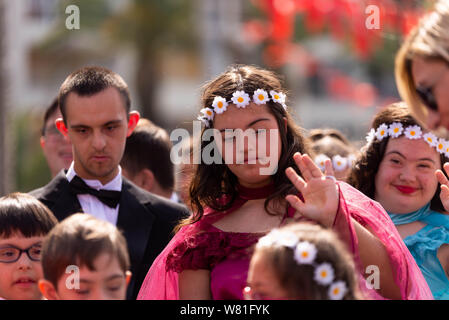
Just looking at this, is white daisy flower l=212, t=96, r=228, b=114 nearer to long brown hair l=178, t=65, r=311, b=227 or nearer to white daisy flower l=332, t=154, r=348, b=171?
long brown hair l=178, t=65, r=311, b=227

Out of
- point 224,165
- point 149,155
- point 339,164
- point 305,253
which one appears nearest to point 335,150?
point 339,164

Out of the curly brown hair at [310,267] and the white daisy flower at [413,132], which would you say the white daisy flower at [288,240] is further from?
the white daisy flower at [413,132]

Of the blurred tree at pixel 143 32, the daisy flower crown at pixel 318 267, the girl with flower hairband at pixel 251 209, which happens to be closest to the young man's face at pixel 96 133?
the girl with flower hairband at pixel 251 209

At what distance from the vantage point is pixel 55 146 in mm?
4688

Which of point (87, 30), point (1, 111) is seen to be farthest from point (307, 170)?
point (87, 30)

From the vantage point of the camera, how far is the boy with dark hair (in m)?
2.57

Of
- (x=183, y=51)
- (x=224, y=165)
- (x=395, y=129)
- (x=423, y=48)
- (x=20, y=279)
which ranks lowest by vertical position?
(x=20, y=279)

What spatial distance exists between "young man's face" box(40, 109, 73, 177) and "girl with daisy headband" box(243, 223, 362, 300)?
238 cm

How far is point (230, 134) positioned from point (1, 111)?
223 inches

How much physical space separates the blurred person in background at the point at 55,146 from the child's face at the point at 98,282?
2051mm

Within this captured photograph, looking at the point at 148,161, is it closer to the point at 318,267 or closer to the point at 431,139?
the point at 431,139

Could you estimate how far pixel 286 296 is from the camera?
243cm

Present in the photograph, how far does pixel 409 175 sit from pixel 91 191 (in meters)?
1.54

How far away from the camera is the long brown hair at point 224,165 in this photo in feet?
10.5
